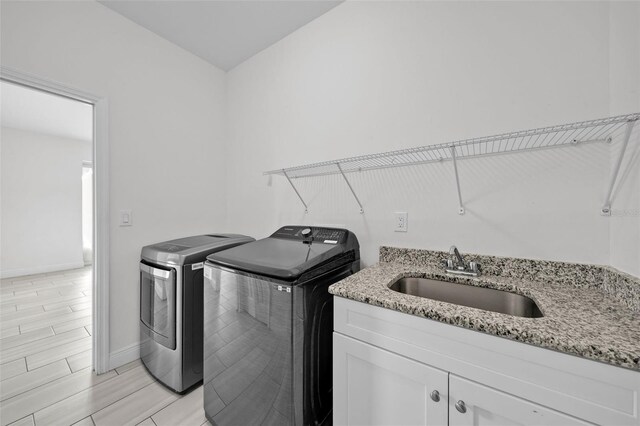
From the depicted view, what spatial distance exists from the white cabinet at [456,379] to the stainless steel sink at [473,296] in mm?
334

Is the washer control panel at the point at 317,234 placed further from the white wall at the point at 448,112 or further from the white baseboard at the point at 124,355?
the white baseboard at the point at 124,355

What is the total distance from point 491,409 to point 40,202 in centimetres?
697

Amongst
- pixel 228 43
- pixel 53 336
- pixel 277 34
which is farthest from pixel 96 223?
pixel 277 34

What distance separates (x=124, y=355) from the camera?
6.15 feet

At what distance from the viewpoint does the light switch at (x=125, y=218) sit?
1.88 metres

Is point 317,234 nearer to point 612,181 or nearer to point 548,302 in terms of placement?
point 548,302

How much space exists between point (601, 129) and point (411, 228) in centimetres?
88

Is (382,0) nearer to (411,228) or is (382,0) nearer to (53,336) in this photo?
(411,228)

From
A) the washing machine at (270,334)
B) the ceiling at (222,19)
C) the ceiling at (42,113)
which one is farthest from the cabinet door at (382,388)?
the ceiling at (42,113)

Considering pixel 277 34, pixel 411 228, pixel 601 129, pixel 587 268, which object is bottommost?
pixel 587 268

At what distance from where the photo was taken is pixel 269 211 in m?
2.20

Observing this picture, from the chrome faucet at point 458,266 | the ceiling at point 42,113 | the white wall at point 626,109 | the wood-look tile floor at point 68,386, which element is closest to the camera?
the white wall at point 626,109

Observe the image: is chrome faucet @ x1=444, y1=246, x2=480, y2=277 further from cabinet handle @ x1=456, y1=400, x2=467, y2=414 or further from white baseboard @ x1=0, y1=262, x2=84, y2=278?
white baseboard @ x1=0, y1=262, x2=84, y2=278

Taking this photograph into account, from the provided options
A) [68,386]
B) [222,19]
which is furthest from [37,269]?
[222,19]
